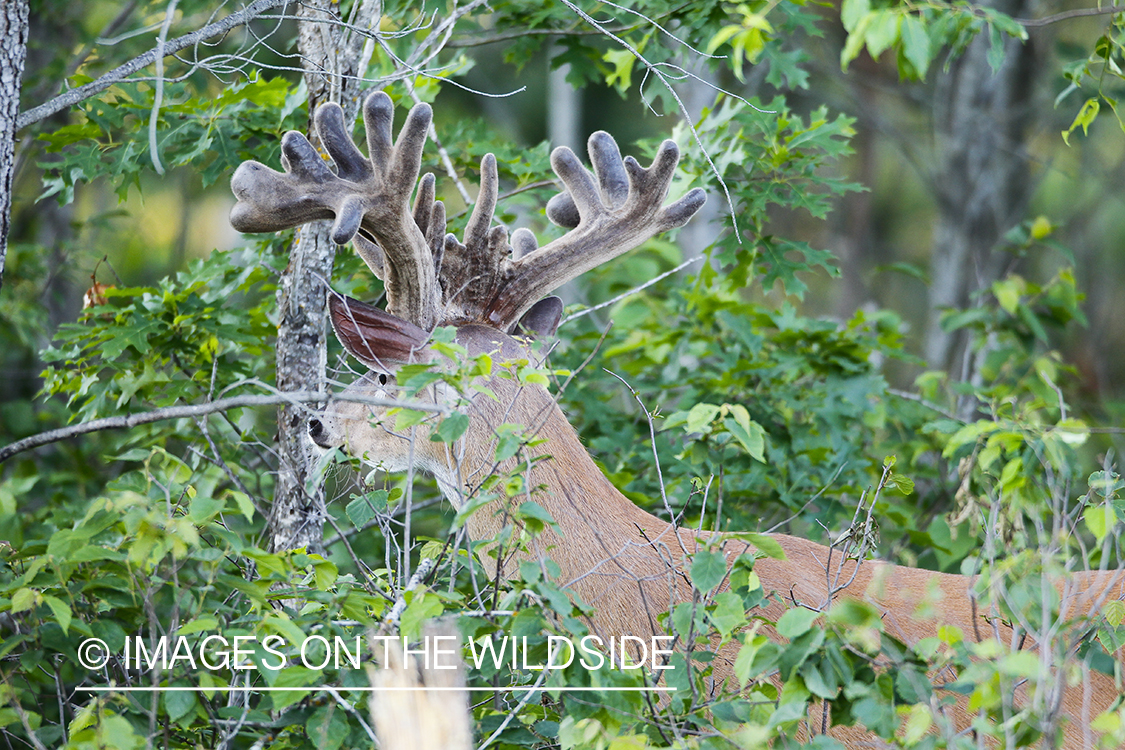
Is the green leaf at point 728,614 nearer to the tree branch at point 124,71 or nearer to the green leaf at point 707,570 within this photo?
the green leaf at point 707,570

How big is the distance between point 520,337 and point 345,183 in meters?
0.79

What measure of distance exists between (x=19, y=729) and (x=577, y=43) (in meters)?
3.73

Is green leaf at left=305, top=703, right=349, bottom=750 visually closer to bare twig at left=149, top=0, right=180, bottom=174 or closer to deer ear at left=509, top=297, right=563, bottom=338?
bare twig at left=149, top=0, right=180, bottom=174

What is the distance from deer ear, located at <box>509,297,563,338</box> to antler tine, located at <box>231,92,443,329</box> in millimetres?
606

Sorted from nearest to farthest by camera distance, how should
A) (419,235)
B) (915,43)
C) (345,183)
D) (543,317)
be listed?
1. (915,43)
2. (345,183)
3. (419,235)
4. (543,317)

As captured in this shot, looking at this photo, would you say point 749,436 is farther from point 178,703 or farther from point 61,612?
point 61,612

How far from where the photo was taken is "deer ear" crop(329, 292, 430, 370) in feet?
11.6

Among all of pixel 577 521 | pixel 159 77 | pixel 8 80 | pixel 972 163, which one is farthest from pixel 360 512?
pixel 972 163

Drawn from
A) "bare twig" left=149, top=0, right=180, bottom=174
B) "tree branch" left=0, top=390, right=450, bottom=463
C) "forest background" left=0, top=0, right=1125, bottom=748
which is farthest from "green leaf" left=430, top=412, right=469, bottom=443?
"bare twig" left=149, top=0, right=180, bottom=174

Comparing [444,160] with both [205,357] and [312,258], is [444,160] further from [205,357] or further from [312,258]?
[205,357]


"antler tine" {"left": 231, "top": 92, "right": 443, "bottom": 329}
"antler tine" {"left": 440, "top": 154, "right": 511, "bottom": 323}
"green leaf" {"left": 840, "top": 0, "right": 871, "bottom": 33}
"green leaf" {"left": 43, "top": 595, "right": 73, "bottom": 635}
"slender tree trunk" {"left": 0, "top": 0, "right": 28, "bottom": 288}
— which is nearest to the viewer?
"green leaf" {"left": 43, "top": 595, "right": 73, "bottom": 635}

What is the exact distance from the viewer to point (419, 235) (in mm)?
3668

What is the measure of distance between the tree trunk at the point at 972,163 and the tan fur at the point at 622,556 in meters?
6.79

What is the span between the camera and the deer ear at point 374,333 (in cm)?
355
